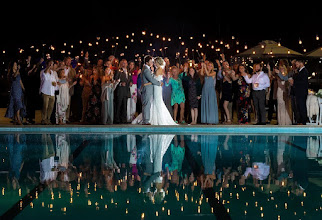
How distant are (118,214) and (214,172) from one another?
2456mm

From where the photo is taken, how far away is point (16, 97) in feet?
47.4

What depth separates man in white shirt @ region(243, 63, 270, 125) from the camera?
14477 mm

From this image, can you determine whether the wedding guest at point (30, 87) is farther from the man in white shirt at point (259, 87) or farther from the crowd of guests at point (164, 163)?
the man in white shirt at point (259, 87)

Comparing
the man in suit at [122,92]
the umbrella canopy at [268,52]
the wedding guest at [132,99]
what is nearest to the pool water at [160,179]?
the man in suit at [122,92]

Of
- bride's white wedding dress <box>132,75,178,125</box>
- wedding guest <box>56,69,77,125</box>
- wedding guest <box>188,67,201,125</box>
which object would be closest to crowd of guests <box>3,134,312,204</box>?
bride's white wedding dress <box>132,75,178,125</box>

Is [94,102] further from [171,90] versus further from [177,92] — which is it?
[177,92]

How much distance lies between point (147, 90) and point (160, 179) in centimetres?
780

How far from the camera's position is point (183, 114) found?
49.4 feet

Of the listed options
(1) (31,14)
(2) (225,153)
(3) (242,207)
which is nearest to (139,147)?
(2) (225,153)

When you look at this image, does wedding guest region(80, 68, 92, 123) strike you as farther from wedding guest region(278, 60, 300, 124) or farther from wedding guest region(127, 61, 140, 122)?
wedding guest region(278, 60, 300, 124)

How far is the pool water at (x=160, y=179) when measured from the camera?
4.75 m

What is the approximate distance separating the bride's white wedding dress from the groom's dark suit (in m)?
0.10

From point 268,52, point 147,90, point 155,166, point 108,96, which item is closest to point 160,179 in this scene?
point 155,166

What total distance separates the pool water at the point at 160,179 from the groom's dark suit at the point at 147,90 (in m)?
3.49
